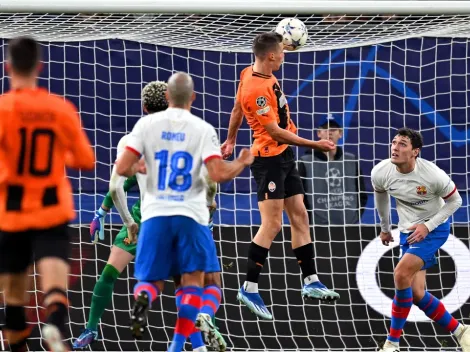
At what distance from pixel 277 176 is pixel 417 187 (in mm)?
1323

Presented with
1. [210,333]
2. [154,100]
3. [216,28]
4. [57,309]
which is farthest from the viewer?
[216,28]

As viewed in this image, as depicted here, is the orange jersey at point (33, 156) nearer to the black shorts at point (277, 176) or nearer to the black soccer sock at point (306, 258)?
the black shorts at point (277, 176)

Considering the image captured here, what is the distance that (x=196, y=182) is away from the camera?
7.58 metres

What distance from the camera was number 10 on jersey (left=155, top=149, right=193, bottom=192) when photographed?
296 inches

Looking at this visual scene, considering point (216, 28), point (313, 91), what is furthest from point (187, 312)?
point (313, 91)

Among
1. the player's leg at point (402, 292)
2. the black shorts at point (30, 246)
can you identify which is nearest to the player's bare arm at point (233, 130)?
the player's leg at point (402, 292)

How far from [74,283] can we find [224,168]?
4.46 m

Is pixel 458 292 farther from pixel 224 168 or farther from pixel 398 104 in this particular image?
pixel 224 168

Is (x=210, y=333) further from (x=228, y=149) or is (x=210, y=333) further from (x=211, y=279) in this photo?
(x=228, y=149)

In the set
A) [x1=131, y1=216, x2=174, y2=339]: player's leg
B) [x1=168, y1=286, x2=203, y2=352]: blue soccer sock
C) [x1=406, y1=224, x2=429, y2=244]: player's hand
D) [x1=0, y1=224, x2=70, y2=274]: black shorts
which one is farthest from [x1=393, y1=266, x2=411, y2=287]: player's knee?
[x1=0, y1=224, x2=70, y2=274]: black shorts

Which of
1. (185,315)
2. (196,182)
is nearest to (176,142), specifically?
(196,182)

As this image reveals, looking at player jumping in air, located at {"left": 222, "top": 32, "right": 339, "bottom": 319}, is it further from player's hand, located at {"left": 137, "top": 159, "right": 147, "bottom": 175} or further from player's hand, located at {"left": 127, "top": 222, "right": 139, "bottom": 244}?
player's hand, located at {"left": 137, "top": 159, "right": 147, "bottom": 175}

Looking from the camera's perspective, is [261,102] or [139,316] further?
[261,102]

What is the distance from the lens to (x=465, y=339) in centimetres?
1033
